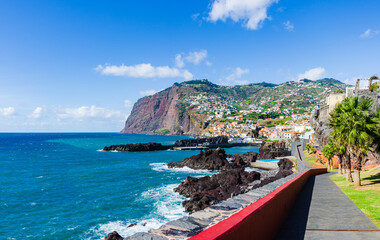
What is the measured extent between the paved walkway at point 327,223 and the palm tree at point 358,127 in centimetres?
790

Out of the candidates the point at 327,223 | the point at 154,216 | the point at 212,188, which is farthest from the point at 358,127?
the point at 212,188

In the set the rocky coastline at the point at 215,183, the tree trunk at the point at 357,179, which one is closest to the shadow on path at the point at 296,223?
the rocky coastline at the point at 215,183

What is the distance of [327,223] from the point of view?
716 cm

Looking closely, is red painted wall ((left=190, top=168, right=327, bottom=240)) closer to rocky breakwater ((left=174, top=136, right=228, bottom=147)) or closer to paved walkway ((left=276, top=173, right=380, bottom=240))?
paved walkway ((left=276, top=173, right=380, bottom=240))

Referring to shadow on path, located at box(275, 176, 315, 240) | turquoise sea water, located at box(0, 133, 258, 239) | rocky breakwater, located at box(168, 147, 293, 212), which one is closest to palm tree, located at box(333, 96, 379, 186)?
shadow on path, located at box(275, 176, 315, 240)

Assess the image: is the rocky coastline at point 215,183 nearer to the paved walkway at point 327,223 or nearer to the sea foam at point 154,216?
the sea foam at point 154,216

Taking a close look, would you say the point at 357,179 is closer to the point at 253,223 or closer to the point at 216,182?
the point at 253,223

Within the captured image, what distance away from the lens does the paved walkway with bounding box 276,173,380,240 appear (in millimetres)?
6055

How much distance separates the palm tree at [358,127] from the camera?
16297 mm

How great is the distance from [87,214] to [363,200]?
21.7m

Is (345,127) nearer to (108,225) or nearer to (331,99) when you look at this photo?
(108,225)

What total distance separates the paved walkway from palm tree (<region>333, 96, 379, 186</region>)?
25.9ft

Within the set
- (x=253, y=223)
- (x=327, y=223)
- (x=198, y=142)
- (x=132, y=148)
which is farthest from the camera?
(x=198, y=142)

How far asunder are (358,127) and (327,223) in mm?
12238
